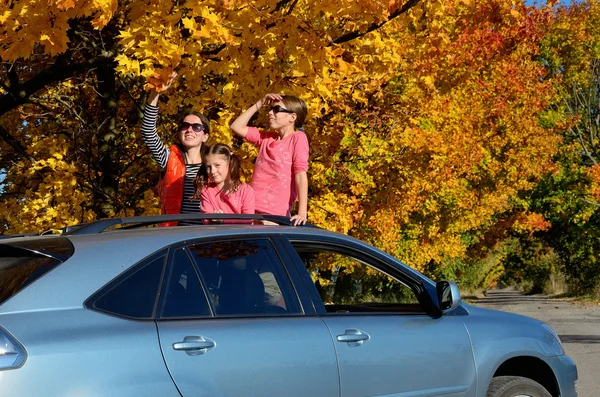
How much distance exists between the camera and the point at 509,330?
570 centimetres

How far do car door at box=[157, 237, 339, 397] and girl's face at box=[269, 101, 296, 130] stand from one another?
2291 mm

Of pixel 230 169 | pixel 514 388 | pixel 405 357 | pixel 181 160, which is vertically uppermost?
pixel 181 160

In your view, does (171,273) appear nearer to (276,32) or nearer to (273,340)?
(273,340)

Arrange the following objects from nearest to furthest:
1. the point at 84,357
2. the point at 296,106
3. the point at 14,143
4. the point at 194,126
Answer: the point at 84,357
the point at 296,106
the point at 194,126
the point at 14,143

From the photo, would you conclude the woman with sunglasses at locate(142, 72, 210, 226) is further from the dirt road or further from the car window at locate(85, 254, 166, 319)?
the dirt road

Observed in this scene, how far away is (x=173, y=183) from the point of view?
7328 mm

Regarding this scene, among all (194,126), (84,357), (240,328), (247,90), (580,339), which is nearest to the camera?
(84,357)

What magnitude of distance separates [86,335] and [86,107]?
39.0ft

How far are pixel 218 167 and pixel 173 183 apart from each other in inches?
28.2

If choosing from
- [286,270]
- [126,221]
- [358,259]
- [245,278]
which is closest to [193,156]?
[358,259]

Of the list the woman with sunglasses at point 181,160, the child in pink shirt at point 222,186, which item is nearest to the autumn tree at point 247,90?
the woman with sunglasses at point 181,160

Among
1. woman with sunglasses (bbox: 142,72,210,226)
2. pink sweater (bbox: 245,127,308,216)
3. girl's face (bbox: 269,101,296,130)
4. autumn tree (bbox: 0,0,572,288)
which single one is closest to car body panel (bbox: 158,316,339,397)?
pink sweater (bbox: 245,127,308,216)

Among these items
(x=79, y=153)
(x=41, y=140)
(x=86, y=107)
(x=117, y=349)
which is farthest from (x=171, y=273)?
(x=86, y=107)

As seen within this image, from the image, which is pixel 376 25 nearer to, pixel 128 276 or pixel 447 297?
pixel 447 297
